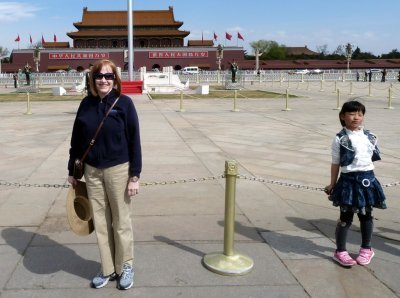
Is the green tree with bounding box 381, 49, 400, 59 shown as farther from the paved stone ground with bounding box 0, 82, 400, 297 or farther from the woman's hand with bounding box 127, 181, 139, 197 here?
the woman's hand with bounding box 127, 181, 139, 197

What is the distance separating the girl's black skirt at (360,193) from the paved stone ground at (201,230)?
539 mm

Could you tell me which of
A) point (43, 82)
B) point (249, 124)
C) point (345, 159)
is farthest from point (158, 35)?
point (345, 159)

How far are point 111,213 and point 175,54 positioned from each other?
65.4 meters

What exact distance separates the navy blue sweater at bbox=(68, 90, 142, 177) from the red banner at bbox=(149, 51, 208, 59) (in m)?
65.1

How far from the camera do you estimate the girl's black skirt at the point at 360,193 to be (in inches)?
141

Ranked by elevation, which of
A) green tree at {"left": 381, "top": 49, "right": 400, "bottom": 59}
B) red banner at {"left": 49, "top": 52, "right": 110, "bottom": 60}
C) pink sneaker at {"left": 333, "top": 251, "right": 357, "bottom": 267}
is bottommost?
pink sneaker at {"left": 333, "top": 251, "right": 357, "bottom": 267}

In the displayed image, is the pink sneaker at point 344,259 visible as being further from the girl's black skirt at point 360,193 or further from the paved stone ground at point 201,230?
the girl's black skirt at point 360,193

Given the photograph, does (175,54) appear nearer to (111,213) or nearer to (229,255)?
(229,255)

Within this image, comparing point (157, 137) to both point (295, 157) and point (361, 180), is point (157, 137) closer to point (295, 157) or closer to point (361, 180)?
point (295, 157)

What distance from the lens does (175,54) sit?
67.1 meters

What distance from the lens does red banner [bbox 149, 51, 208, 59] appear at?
219 feet

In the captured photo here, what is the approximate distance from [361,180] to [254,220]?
1.56m

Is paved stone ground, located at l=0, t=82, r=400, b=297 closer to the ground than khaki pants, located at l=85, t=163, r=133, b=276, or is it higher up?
closer to the ground

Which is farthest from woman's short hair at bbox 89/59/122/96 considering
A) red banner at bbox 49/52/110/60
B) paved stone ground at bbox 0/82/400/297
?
red banner at bbox 49/52/110/60
